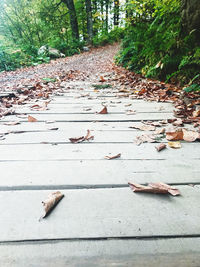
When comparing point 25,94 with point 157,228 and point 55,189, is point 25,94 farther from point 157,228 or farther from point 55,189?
point 157,228

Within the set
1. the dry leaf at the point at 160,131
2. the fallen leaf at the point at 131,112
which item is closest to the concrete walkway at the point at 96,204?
the dry leaf at the point at 160,131

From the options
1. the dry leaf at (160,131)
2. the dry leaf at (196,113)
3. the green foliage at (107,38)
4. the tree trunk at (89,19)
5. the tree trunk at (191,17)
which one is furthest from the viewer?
the green foliage at (107,38)

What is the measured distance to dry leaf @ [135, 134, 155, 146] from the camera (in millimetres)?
1408

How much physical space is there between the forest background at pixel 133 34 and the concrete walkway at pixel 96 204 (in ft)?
6.89

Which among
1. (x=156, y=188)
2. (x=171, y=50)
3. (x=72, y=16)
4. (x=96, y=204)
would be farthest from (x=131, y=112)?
(x=72, y=16)

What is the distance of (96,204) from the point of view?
82cm

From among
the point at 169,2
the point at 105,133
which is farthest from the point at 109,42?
the point at 105,133

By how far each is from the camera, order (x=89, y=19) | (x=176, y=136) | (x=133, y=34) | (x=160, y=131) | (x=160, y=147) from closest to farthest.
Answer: (x=160, y=147)
(x=176, y=136)
(x=160, y=131)
(x=133, y=34)
(x=89, y=19)

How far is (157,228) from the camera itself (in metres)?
0.70

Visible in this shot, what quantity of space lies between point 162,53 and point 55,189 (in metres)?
3.98

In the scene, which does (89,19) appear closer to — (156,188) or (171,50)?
(171,50)

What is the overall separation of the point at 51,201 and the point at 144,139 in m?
0.85

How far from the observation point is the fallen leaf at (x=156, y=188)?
0.87 m

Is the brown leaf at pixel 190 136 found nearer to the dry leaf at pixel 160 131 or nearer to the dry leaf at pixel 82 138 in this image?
the dry leaf at pixel 160 131
